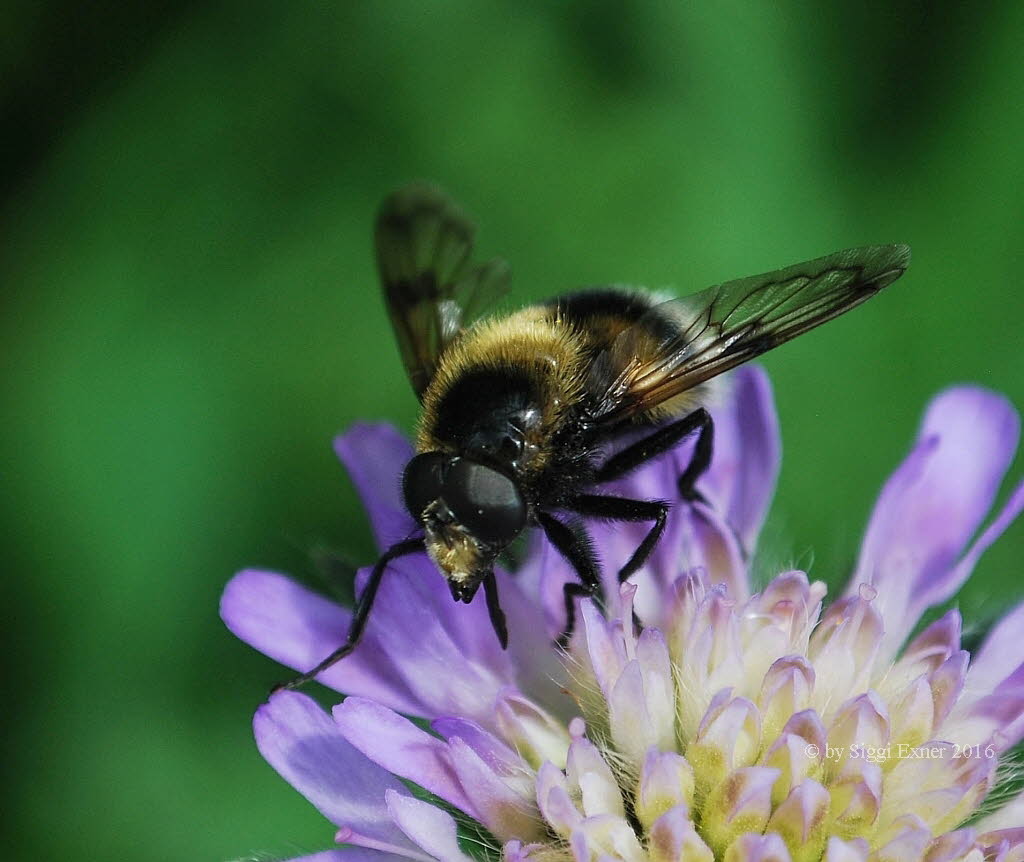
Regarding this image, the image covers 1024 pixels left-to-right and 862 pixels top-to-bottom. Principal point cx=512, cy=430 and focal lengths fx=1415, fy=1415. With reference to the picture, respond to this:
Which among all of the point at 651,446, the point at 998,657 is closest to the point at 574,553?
the point at 651,446

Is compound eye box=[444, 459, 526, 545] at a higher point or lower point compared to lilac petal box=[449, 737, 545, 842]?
higher

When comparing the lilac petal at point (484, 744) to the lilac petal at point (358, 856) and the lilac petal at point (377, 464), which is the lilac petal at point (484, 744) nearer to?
the lilac petal at point (358, 856)

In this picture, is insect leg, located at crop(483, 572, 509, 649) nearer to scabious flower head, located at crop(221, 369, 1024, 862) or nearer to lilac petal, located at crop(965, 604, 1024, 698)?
scabious flower head, located at crop(221, 369, 1024, 862)

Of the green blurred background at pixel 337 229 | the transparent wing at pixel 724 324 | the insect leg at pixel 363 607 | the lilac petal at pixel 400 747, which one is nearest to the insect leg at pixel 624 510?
the transparent wing at pixel 724 324

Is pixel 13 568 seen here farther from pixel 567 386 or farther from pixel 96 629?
pixel 567 386

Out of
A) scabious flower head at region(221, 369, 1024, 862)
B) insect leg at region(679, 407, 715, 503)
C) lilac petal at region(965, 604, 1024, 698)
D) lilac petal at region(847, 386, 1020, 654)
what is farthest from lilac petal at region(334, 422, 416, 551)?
lilac petal at region(965, 604, 1024, 698)

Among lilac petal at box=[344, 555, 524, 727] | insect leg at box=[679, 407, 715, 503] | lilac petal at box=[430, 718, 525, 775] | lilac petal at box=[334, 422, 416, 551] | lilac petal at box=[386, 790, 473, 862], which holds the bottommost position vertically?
lilac petal at box=[386, 790, 473, 862]

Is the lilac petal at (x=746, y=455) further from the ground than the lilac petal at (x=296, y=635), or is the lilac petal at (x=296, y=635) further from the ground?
the lilac petal at (x=746, y=455)
